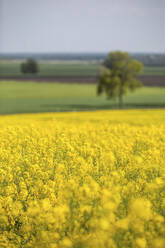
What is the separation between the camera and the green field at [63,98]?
5156 centimetres

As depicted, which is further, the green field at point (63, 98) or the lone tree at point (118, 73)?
the green field at point (63, 98)

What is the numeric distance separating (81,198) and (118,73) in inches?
1846

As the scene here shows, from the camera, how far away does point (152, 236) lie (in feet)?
16.6

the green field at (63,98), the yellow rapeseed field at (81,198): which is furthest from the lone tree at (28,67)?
the yellow rapeseed field at (81,198)

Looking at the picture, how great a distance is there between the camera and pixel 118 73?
168 ft

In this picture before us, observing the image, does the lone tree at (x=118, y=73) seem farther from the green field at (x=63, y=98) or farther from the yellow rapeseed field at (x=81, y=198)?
the yellow rapeseed field at (x=81, y=198)

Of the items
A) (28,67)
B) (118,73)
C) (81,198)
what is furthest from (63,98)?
(28,67)

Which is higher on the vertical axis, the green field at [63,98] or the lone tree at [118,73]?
the lone tree at [118,73]

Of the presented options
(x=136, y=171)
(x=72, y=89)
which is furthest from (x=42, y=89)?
(x=136, y=171)

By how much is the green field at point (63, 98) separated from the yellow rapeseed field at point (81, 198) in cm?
3809

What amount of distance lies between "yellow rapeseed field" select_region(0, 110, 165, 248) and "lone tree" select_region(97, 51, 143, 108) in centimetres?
3909

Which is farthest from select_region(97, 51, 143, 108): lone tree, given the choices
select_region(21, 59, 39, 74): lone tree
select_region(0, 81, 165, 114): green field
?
select_region(21, 59, 39, 74): lone tree

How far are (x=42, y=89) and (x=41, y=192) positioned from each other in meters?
71.1

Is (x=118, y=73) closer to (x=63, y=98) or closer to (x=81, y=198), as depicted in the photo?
(x=63, y=98)
